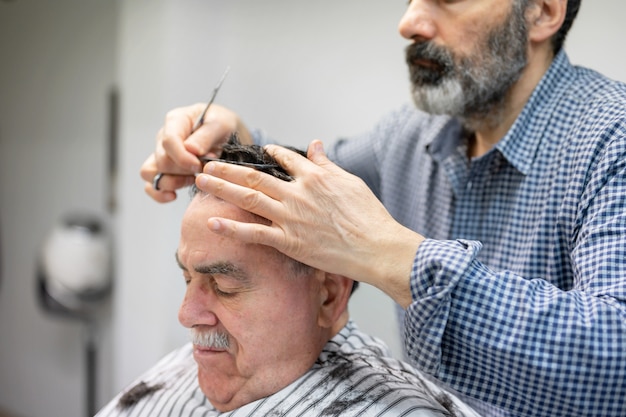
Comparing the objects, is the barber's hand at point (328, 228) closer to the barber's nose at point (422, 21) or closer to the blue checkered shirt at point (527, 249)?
the blue checkered shirt at point (527, 249)

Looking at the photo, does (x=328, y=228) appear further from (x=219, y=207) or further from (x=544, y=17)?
(x=544, y=17)

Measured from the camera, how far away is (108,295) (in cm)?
376

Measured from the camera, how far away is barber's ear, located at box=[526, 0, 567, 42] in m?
1.74

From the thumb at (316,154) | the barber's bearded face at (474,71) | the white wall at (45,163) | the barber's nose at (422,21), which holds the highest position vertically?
the barber's nose at (422,21)

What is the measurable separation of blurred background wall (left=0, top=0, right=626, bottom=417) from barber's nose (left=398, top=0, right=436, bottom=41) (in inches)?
32.8

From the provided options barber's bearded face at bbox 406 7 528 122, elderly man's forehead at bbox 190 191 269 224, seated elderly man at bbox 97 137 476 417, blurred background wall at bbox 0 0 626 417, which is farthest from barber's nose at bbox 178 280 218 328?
blurred background wall at bbox 0 0 626 417

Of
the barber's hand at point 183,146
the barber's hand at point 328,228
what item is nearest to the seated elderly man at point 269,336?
the barber's hand at point 328,228

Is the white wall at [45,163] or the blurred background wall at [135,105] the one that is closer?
the blurred background wall at [135,105]

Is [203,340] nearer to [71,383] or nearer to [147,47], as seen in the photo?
[147,47]

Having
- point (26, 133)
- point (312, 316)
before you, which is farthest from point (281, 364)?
point (26, 133)

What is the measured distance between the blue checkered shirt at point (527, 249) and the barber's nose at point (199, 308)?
415mm

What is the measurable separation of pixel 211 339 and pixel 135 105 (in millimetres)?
2188

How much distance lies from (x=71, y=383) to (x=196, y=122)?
3036mm

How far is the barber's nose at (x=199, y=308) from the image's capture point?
4.55ft
